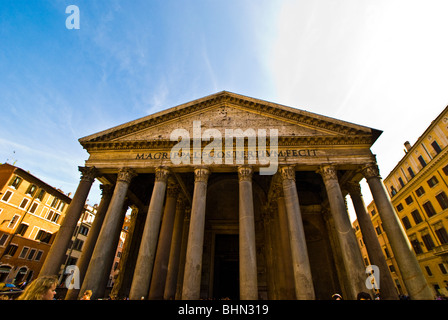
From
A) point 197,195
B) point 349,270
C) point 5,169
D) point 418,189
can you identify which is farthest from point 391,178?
point 5,169

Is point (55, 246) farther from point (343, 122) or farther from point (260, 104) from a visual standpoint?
point (343, 122)

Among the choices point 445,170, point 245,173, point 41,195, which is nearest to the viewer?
point 245,173

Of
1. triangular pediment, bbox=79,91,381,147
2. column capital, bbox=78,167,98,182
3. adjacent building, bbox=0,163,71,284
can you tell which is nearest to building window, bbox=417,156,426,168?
triangular pediment, bbox=79,91,381,147

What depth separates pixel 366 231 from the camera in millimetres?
11430

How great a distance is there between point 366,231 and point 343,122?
5.79 metres

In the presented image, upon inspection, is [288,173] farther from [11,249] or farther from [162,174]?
[11,249]

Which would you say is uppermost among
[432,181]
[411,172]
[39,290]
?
[411,172]

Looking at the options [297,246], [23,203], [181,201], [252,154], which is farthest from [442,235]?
[23,203]

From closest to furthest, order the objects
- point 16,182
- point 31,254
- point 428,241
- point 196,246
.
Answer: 1. point 196,246
2. point 428,241
3. point 16,182
4. point 31,254

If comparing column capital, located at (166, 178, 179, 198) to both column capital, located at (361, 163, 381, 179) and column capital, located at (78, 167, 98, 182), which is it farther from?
column capital, located at (361, 163, 381, 179)

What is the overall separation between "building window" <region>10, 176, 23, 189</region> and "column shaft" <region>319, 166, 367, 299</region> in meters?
29.1

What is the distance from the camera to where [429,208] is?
2091 cm

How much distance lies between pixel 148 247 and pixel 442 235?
24.6 metres

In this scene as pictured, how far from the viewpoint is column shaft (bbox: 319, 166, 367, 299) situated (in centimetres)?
838
